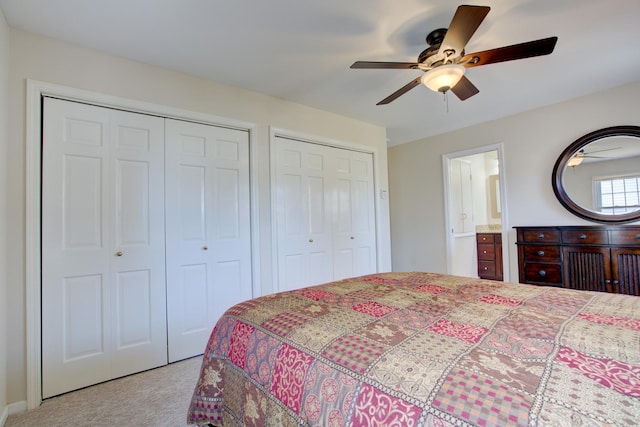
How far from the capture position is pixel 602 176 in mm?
3150

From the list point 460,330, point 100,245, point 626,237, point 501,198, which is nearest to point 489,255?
point 501,198

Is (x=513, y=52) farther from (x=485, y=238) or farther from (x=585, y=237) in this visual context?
(x=485, y=238)

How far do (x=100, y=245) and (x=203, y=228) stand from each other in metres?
0.74

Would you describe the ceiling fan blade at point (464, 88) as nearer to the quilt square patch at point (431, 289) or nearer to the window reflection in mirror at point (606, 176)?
the quilt square patch at point (431, 289)

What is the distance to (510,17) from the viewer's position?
1.92 meters

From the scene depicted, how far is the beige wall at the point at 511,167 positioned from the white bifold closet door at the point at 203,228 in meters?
2.84

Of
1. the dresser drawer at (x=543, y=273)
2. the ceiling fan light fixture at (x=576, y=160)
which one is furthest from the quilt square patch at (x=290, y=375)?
the ceiling fan light fixture at (x=576, y=160)

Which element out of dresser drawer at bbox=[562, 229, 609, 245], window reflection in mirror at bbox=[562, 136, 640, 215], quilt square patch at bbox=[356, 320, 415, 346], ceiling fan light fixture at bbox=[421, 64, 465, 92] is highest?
ceiling fan light fixture at bbox=[421, 64, 465, 92]

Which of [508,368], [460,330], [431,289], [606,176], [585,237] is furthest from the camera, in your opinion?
[606,176]

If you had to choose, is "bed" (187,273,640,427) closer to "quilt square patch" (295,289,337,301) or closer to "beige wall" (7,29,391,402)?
"quilt square patch" (295,289,337,301)

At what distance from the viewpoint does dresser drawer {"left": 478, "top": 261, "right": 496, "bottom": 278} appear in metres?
5.17

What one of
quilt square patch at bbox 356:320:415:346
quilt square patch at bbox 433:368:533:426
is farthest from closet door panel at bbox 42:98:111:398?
quilt square patch at bbox 433:368:533:426

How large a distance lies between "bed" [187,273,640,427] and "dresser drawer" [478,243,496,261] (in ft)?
13.2

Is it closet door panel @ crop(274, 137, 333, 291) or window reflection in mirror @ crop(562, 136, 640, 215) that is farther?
closet door panel @ crop(274, 137, 333, 291)
